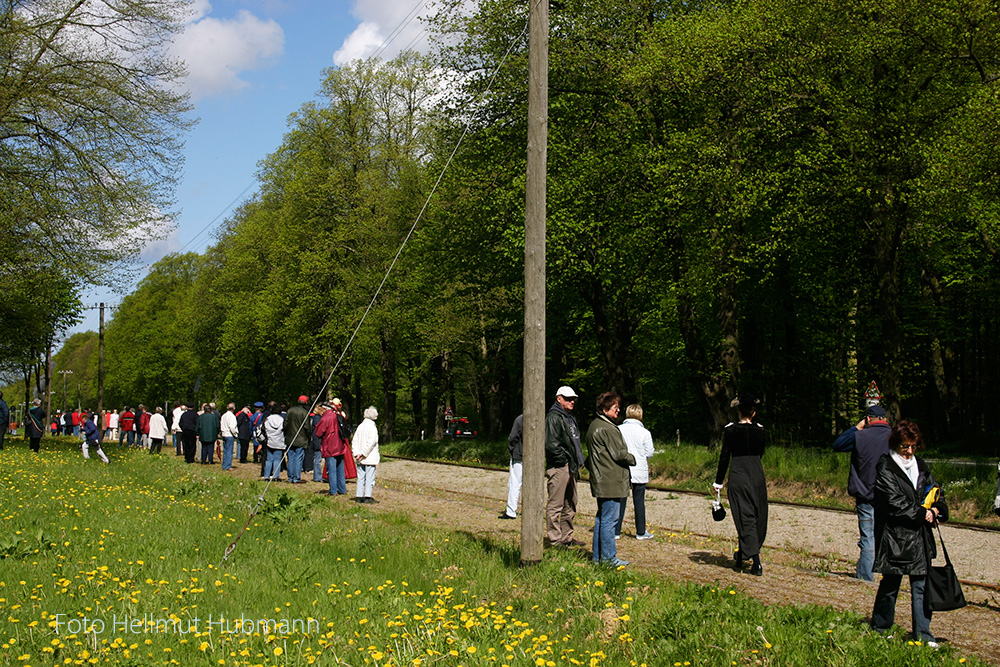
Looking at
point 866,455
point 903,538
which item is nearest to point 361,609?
point 903,538

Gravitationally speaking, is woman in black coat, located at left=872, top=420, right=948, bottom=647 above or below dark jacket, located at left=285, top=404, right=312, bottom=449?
below

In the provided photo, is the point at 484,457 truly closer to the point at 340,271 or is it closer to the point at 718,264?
the point at 718,264

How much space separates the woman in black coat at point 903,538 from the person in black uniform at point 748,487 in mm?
2473

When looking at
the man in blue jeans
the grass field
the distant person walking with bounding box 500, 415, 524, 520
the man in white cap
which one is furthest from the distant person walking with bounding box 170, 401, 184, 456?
the man in blue jeans

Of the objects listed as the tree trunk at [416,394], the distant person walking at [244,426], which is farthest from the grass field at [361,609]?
the tree trunk at [416,394]

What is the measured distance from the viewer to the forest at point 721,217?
838 inches

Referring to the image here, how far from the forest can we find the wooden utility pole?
96.7 inches

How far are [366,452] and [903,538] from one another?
36.3 feet

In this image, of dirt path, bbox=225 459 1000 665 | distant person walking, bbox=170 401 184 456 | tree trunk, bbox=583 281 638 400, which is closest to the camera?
dirt path, bbox=225 459 1000 665

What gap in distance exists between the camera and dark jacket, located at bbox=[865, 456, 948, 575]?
7207mm

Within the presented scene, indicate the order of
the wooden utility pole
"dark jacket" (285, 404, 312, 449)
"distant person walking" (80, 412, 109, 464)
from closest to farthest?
the wooden utility pole < "dark jacket" (285, 404, 312, 449) < "distant person walking" (80, 412, 109, 464)

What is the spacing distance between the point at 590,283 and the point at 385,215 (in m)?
17.5

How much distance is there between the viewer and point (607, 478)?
9820 millimetres

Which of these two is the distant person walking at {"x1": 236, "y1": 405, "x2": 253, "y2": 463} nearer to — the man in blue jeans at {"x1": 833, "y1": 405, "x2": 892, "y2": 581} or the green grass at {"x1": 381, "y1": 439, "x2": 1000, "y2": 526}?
the green grass at {"x1": 381, "y1": 439, "x2": 1000, "y2": 526}
